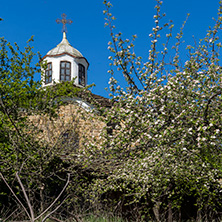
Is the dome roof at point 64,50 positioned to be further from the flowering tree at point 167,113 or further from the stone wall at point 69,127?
the flowering tree at point 167,113

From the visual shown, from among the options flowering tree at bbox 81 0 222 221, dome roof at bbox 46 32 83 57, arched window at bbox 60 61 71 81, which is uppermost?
dome roof at bbox 46 32 83 57

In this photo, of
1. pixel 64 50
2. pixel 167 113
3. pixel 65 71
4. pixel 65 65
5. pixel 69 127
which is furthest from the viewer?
pixel 64 50

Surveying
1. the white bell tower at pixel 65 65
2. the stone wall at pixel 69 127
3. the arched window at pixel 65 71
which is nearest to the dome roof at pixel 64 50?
the white bell tower at pixel 65 65

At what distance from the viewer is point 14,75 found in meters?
12.1

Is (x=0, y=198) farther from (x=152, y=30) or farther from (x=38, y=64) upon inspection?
(x=152, y=30)

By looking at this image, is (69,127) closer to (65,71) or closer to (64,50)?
(65,71)

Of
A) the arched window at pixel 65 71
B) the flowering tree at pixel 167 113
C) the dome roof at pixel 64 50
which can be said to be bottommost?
the flowering tree at pixel 167 113

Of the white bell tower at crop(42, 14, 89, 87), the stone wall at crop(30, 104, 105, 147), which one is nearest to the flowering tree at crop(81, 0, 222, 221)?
the stone wall at crop(30, 104, 105, 147)

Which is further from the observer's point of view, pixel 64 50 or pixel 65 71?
pixel 64 50

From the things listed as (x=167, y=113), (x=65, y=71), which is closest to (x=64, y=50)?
(x=65, y=71)

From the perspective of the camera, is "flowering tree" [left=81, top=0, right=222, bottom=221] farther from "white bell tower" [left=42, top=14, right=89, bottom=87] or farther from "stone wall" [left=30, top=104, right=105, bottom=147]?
"white bell tower" [left=42, top=14, right=89, bottom=87]

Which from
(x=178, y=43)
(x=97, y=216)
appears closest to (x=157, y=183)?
(x=97, y=216)

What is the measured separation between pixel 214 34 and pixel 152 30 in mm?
1746

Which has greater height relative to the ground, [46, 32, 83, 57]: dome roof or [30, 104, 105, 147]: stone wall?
[46, 32, 83, 57]: dome roof
